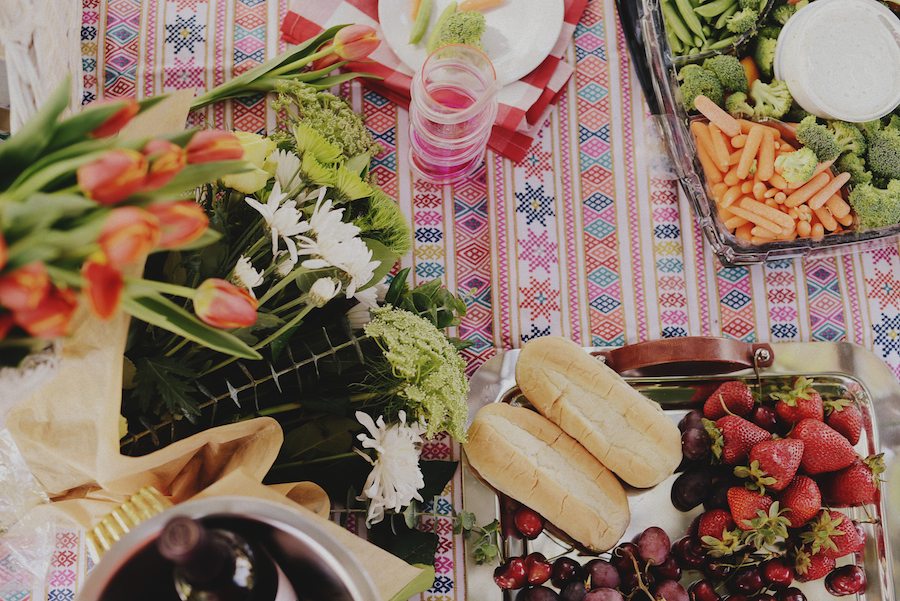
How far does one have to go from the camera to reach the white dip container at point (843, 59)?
1.02 metres

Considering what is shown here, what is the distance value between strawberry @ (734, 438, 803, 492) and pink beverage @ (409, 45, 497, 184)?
531 mm

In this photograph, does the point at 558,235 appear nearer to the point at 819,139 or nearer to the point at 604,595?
the point at 819,139

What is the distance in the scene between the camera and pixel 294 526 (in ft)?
1.73

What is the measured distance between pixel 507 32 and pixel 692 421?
23.2 inches

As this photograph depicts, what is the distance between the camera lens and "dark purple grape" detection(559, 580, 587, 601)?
0.93 meters

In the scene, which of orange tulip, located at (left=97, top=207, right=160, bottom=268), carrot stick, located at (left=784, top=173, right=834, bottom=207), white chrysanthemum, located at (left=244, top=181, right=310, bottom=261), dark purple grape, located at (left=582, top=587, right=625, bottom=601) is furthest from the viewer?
carrot stick, located at (left=784, top=173, right=834, bottom=207)

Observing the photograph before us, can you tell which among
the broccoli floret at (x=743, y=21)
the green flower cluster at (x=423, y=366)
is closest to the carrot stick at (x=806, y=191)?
the broccoli floret at (x=743, y=21)

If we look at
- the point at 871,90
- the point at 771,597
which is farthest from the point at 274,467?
the point at 871,90

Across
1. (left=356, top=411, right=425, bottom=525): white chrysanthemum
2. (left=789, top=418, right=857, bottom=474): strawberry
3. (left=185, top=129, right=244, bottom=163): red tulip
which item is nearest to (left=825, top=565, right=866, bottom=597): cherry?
(left=789, top=418, right=857, bottom=474): strawberry

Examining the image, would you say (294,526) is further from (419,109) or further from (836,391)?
(836,391)

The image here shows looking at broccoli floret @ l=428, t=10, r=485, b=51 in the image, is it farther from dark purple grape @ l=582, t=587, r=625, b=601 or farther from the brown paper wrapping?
dark purple grape @ l=582, t=587, r=625, b=601

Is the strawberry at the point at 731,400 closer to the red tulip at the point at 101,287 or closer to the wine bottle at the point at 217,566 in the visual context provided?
the wine bottle at the point at 217,566

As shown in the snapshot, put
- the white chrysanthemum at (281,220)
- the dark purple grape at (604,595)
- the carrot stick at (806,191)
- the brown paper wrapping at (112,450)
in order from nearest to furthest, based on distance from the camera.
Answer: the brown paper wrapping at (112,450) < the white chrysanthemum at (281,220) < the dark purple grape at (604,595) < the carrot stick at (806,191)

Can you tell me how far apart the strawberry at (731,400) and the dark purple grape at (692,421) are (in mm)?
20
